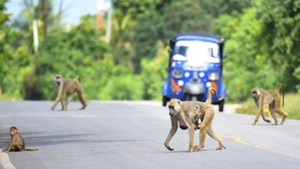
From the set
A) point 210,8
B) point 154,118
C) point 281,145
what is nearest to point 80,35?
point 210,8

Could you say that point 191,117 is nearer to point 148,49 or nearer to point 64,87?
point 64,87

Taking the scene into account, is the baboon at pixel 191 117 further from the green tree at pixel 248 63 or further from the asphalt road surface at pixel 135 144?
the green tree at pixel 248 63

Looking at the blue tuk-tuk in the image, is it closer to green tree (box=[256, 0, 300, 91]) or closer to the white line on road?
green tree (box=[256, 0, 300, 91])

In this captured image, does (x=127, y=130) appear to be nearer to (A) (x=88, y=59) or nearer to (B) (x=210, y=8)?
(A) (x=88, y=59)

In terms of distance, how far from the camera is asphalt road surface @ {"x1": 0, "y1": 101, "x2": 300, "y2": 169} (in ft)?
47.5

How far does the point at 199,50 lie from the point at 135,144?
18586 millimetres

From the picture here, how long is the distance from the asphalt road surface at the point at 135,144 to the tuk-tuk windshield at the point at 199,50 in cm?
703

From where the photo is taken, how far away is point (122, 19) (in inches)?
3799

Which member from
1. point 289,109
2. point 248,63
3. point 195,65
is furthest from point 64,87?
point 248,63

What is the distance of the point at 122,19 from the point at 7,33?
37.4m

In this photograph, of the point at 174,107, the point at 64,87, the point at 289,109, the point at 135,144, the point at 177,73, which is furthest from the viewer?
the point at 177,73

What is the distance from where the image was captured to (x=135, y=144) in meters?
18.3

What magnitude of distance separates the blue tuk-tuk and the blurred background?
221cm

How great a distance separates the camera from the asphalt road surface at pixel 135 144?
570 inches
